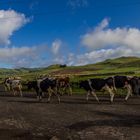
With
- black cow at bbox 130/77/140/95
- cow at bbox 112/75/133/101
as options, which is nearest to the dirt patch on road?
cow at bbox 112/75/133/101

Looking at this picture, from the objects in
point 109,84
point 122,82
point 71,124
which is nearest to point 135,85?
point 122,82

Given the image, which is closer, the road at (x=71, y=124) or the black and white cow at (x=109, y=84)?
the road at (x=71, y=124)

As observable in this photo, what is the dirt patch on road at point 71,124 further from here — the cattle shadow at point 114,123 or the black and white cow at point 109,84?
the black and white cow at point 109,84

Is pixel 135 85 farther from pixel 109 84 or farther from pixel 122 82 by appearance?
pixel 109 84

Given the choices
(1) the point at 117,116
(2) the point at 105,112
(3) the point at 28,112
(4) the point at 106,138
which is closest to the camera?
(4) the point at 106,138

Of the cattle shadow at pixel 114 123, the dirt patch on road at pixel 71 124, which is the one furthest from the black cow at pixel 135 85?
A: the cattle shadow at pixel 114 123

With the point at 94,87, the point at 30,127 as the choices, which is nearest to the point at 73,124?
the point at 30,127

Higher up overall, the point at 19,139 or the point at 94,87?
the point at 94,87

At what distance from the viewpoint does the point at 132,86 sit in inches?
1415

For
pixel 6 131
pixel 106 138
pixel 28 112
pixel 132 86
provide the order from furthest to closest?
pixel 132 86 < pixel 28 112 < pixel 6 131 < pixel 106 138

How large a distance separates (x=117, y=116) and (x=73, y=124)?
3.62 m

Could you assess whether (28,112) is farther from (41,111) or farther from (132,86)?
(132,86)

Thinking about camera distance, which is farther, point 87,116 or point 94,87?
point 94,87

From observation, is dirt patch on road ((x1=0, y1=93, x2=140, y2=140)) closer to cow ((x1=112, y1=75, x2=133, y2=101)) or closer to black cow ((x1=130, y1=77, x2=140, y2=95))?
cow ((x1=112, y1=75, x2=133, y2=101))
